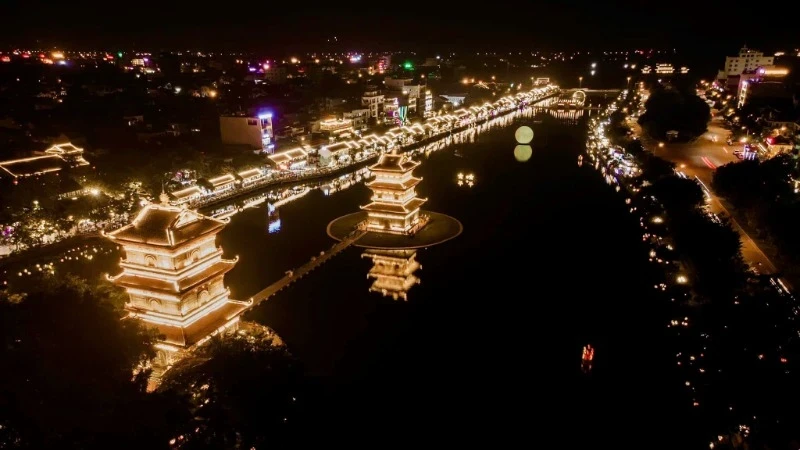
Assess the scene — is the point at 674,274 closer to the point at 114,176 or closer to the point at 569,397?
the point at 569,397

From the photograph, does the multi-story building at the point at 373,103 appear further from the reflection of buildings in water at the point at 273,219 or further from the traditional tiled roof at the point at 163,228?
the traditional tiled roof at the point at 163,228

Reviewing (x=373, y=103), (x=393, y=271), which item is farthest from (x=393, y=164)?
(x=373, y=103)

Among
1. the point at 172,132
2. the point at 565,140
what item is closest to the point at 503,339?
the point at 172,132

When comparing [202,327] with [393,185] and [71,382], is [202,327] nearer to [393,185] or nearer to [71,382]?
[71,382]

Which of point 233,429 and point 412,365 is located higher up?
point 233,429

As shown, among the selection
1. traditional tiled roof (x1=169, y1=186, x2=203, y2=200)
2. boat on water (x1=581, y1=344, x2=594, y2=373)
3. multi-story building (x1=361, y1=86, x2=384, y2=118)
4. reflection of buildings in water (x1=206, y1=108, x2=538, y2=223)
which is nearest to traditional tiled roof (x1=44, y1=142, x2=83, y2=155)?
traditional tiled roof (x1=169, y1=186, x2=203, y2=200)
